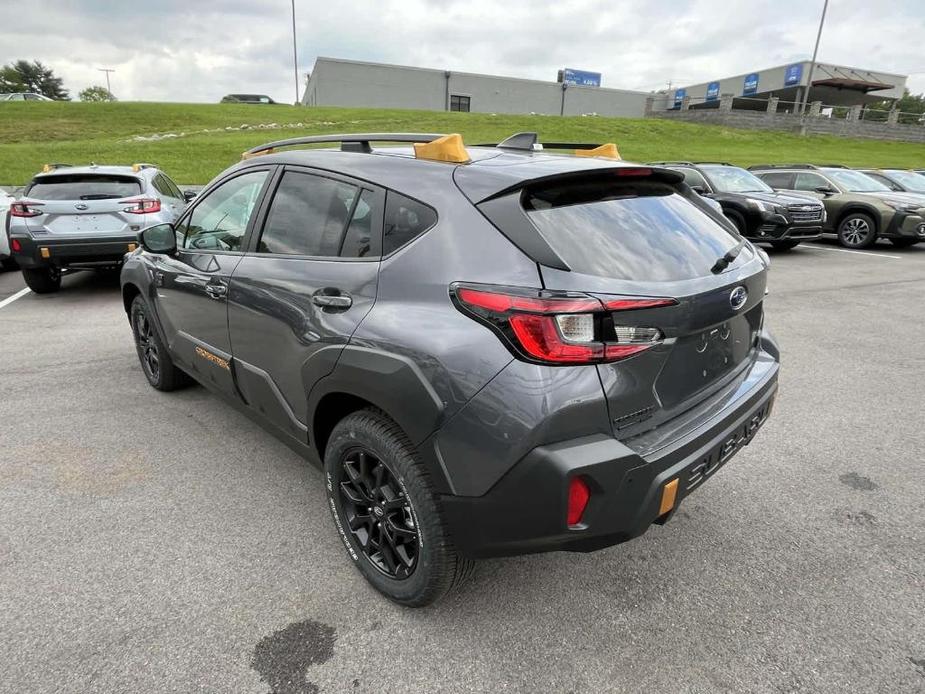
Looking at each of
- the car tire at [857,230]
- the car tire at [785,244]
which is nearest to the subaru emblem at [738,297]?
the car tire at [785,244]

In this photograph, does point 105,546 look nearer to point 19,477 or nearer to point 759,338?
point 19,477

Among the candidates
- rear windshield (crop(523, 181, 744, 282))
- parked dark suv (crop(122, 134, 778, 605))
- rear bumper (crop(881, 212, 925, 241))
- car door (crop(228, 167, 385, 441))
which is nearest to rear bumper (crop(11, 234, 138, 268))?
car door (crop(228, 167, 385, 441))

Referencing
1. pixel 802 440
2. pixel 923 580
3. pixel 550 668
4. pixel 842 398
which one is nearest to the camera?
pixel 550 668

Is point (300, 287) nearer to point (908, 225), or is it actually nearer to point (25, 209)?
point (25, 209)

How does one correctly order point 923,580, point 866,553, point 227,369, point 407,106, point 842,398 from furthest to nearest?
point 407,106
point 842,398
point 227,369
point 866,553
point 923,580

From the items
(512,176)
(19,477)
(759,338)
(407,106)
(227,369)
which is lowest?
(19,477)

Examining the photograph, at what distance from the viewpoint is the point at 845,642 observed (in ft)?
6.73

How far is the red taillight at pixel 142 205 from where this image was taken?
23.0ft

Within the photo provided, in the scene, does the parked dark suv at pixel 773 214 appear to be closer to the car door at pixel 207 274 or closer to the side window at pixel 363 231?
the car door at pixel 207 274

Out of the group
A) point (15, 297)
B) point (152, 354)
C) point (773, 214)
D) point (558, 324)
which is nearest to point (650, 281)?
point (558, 324)

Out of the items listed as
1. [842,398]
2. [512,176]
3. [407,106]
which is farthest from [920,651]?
[407,106]

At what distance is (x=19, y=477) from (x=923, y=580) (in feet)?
13.9

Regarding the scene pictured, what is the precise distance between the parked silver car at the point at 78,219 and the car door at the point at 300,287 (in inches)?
202

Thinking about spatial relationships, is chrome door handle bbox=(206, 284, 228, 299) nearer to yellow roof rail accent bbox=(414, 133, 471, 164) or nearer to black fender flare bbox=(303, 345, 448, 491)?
black fender flare bbox=(303, 345, 448, 491)
